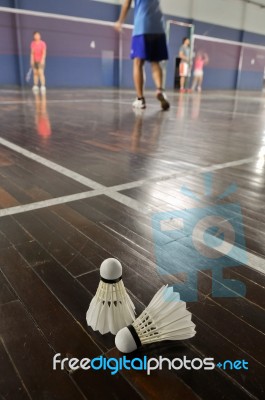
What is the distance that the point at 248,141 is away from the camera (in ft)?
12.2

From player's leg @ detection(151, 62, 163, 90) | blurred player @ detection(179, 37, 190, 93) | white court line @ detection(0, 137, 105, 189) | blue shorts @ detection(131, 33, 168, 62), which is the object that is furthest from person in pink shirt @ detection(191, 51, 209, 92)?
white court line @ detection(0, 137, 105, 189)

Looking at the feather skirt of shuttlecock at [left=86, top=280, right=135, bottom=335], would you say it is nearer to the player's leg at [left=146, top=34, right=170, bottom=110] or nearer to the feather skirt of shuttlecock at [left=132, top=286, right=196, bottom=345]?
the feather skirt of shuttlecock at [left=132, top=286, right=196, bottom=345]

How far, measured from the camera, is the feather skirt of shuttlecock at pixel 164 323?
0.89 meters

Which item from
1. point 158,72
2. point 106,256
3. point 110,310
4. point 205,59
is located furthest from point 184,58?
point 110,310

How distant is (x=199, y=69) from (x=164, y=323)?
1591 centimetres

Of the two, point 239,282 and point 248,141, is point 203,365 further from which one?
point 248,141

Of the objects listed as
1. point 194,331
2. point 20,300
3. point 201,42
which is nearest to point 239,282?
point 194,331

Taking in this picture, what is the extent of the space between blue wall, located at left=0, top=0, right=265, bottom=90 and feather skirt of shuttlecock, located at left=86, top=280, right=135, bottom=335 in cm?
1251

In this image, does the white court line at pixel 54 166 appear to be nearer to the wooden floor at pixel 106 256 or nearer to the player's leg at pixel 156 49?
the wooden floor at pixel 106 256

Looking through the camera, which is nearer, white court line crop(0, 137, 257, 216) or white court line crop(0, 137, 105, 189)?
white court line crop(0, 137, 257, 216)

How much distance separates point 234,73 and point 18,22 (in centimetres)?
1246

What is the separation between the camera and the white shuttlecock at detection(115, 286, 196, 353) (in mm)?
866

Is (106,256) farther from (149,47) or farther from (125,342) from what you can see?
(149,47)

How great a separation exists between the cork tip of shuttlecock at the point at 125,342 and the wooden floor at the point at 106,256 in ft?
0.11
